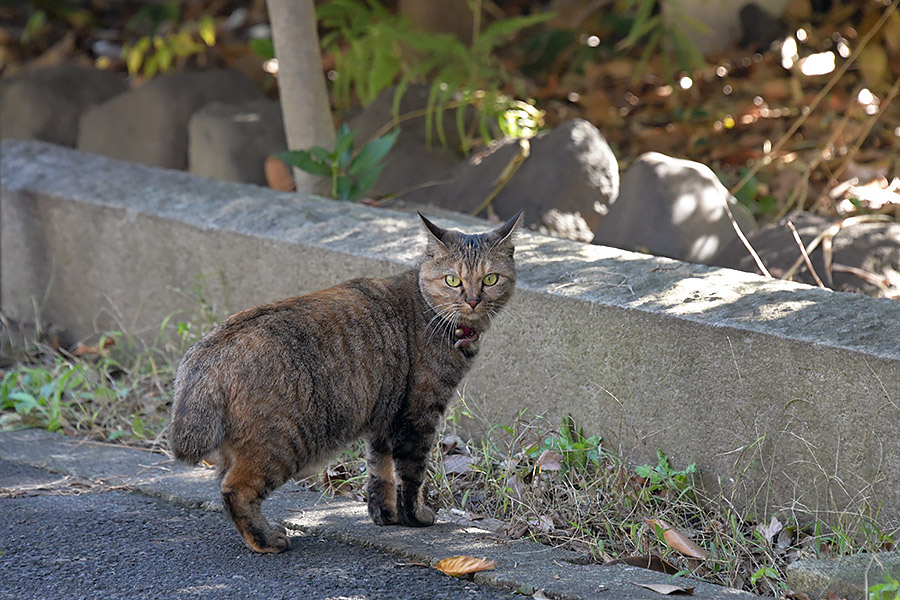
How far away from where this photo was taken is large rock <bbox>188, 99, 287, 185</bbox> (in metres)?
6.60

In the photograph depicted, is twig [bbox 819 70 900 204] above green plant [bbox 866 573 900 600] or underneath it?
above

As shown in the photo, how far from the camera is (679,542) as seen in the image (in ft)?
10.7

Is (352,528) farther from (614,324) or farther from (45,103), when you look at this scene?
(45,103)

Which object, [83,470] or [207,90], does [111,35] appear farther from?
[83,470]

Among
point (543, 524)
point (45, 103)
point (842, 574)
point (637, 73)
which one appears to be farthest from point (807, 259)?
point (45, 103)

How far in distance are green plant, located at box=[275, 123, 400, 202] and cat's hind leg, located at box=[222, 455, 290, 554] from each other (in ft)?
7.76

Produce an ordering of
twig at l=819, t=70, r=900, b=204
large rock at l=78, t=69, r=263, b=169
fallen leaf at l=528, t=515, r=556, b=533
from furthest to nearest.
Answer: large rock at l=78, t=69, r=263, b=169 < twig at l=819, t=70, r=900, b=204 < fallen leaf at l=528, t=515, r=556, b=533

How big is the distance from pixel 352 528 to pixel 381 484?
18 cm

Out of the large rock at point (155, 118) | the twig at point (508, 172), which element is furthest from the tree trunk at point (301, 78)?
the large rock at point (155, 118)

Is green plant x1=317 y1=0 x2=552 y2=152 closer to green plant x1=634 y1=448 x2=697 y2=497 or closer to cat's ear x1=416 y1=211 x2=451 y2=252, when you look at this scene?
cat's ear x1=416 y1=211 x2=451 y2=252

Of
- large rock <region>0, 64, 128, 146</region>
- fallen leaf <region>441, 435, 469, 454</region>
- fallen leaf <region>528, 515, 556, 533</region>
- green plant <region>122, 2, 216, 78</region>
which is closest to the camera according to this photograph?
fallen leaf <region>528, 515, 556, 533</region>

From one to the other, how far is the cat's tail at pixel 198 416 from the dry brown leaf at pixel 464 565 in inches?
30.9

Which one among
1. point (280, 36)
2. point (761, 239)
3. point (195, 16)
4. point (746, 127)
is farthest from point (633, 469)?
point (195, 16)

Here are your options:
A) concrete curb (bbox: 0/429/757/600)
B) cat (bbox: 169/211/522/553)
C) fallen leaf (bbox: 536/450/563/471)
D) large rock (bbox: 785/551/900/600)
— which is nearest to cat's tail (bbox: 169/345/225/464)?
cat (bbox: 169/211/522/553)
